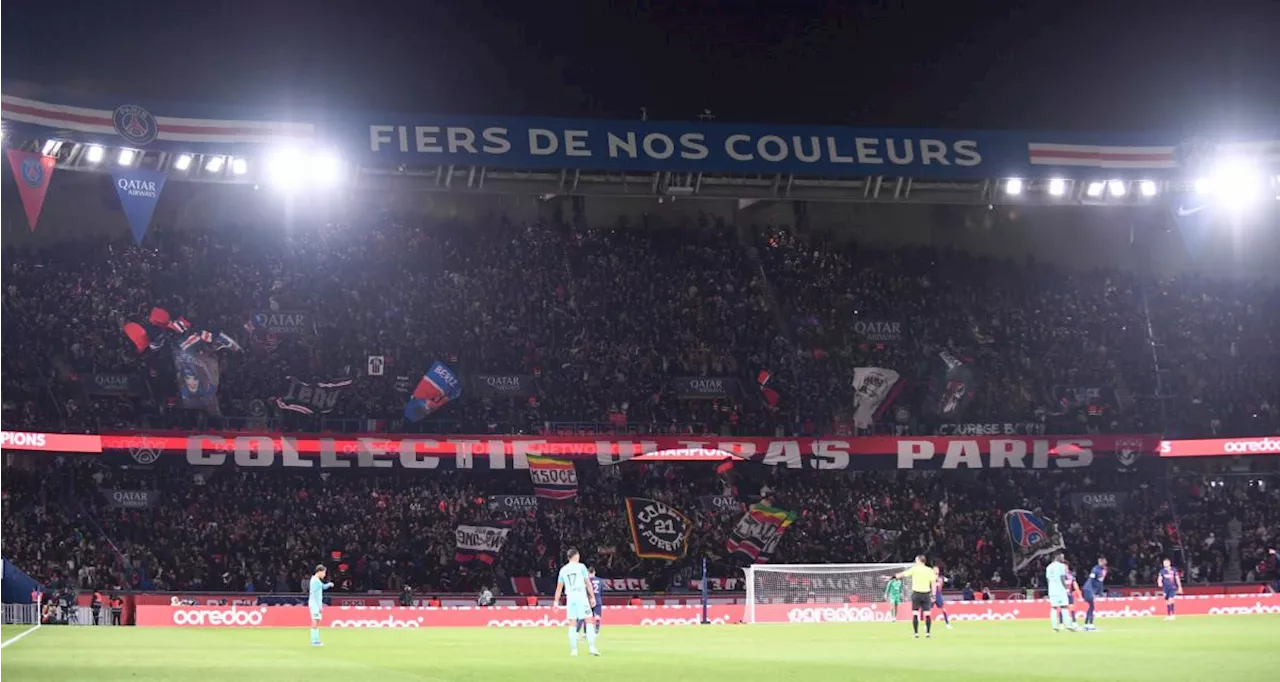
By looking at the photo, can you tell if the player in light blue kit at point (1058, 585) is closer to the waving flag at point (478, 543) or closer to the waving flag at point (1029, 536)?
the waving flag at point (1029, 536)

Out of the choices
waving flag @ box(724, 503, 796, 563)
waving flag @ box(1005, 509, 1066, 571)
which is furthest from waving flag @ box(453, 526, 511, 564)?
waving flag @ box(1005, 509, 1066, 571)

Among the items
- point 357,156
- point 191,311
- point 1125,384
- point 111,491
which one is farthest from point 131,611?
point 1125,384

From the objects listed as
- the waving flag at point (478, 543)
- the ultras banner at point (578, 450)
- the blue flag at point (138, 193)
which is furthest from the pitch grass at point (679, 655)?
the blue flag at point (138, 193)

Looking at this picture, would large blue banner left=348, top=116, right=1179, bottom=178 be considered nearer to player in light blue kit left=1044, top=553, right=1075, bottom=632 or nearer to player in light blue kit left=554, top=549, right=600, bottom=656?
player in light blue kit left=1044, top=553, right=1075, bottom=632

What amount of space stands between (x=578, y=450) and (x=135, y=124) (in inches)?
751

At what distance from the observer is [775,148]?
2018 inches

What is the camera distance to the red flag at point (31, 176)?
1591 inches

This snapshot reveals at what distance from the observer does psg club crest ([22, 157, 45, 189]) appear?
1613 inches

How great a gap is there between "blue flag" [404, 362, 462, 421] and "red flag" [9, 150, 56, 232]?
605 inches

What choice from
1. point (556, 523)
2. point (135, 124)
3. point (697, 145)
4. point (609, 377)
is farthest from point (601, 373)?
point (135, 124)

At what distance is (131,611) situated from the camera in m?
43.2

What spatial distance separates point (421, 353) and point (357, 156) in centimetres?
876

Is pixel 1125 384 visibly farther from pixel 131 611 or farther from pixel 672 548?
pixel 131 611

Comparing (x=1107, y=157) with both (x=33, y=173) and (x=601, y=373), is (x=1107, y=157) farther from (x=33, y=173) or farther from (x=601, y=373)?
(x=33, y=173)
